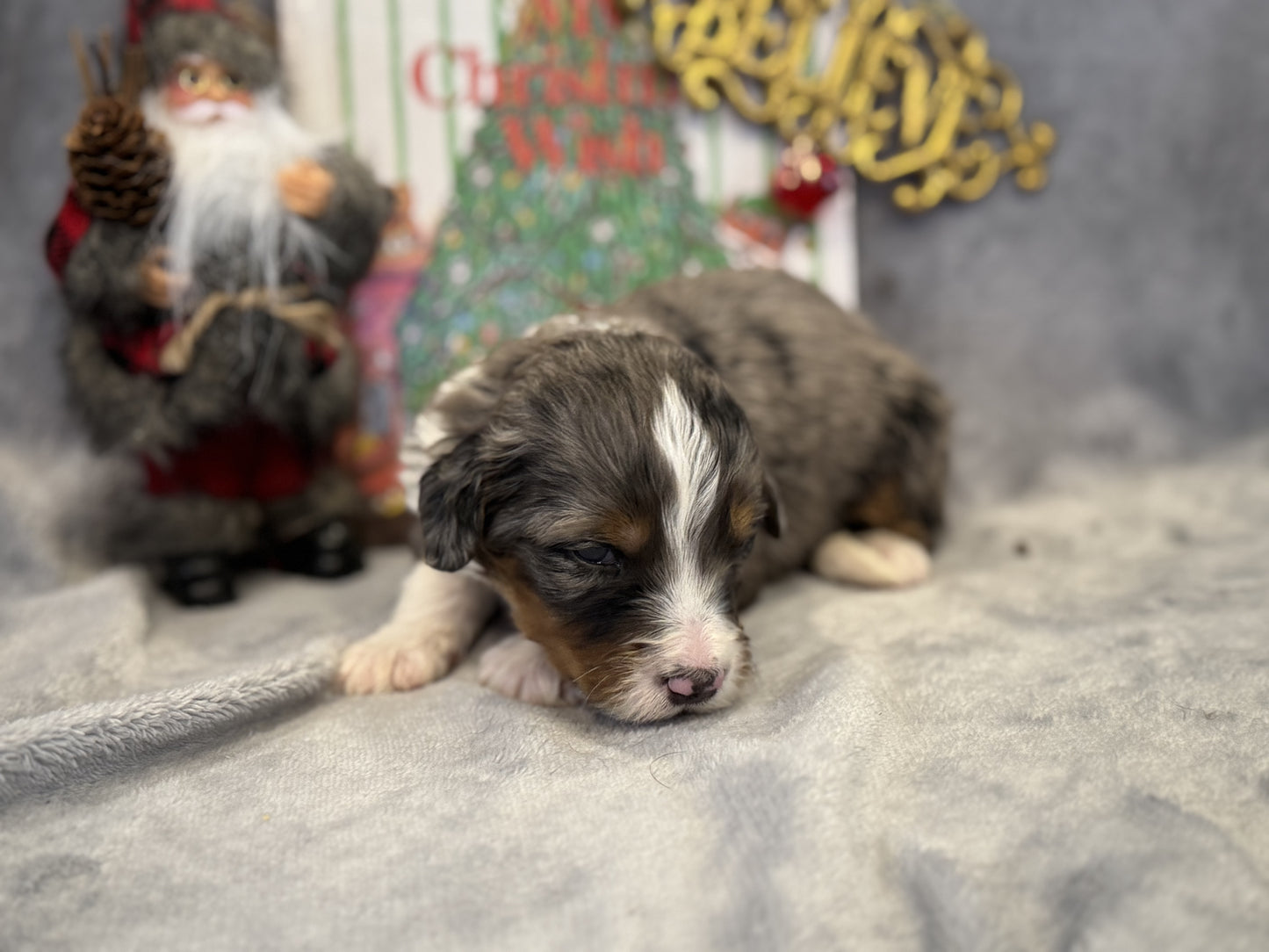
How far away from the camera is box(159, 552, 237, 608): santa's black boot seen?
2.67 meters

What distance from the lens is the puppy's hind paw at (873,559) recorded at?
265 centimetres

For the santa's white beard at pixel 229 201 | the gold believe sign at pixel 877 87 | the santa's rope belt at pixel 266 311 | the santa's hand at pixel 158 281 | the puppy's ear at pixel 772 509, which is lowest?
the puppy's ear at pixel 772 509

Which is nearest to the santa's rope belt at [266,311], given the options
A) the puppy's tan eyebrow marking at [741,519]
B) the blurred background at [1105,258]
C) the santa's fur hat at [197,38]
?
the santa's fur hat at [197,38]

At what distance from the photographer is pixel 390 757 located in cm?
170

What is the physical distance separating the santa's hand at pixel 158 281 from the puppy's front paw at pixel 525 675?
1354 mm

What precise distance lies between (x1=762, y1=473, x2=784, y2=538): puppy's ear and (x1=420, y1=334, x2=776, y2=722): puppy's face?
0.19m

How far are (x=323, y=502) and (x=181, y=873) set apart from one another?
1.67 meters

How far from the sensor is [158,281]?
2.54 metres

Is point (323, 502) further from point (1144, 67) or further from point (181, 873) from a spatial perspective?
point (1144, 67)

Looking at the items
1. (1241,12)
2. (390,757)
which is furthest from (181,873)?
(1241,12)

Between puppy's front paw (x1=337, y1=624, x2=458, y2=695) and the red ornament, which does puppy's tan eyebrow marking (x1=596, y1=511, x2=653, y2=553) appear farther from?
the red ornament

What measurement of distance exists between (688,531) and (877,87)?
2.38m

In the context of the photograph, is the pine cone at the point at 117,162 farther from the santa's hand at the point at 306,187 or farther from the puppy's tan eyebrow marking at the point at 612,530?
the puppy's tan eyebrow marking at the point at 612,530

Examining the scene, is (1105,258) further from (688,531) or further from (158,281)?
(158,281)
